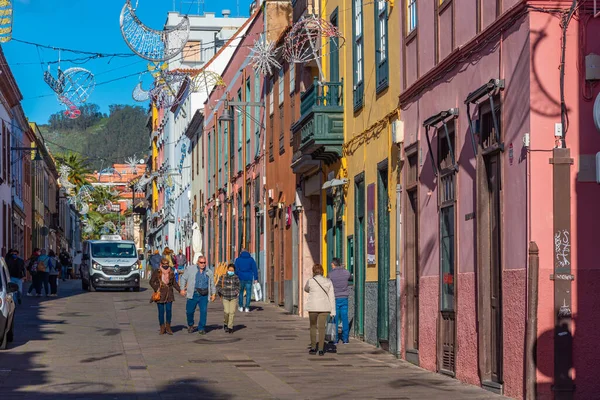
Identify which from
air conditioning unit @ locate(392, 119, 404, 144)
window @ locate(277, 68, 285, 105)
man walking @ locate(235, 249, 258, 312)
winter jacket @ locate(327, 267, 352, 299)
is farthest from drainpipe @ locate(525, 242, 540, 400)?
window @ locate(277, 68, 285, 105)

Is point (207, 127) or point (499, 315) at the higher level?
point (207, 127)

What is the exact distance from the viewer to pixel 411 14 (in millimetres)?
19000

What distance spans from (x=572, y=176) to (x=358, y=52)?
10.8m

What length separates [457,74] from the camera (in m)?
16.0

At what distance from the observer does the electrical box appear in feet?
41.8

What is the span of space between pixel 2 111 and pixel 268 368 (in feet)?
123

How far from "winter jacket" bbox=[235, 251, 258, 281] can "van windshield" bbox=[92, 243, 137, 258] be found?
14.0 m

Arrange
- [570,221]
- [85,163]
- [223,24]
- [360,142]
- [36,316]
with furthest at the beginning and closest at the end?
[85,163], [223,24], [36,316], [360,142], [570,221]

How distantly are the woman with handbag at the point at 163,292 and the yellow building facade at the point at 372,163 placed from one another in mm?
3756

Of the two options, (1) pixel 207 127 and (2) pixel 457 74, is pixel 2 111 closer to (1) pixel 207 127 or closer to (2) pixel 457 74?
(1) pixel 207 127

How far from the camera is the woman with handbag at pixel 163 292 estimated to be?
24156mm

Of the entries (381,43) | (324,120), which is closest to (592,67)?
(381,43)

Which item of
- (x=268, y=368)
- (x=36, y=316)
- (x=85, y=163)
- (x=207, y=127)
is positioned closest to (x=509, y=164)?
(x=268, y=368)

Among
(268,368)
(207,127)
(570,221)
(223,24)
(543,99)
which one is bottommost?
(268,368)
